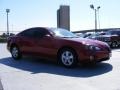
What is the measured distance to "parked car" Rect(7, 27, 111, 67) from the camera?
29.0ft

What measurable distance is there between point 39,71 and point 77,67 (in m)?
1.36

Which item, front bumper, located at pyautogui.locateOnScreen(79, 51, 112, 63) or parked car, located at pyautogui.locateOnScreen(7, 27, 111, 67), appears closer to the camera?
front bumper, located at pyautogui.locateOnScreen(79, 51, 112, 63)

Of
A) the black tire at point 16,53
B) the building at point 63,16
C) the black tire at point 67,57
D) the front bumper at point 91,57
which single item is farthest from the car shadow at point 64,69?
the building at point 63,16

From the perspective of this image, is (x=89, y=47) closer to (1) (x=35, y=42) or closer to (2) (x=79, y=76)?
(2) (x=79, y=76)

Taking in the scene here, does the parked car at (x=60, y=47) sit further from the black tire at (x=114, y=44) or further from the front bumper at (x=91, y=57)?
the black tire at (x=114, y=44)

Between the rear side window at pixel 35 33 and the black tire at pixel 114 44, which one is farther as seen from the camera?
the black tire at pixel 114 44

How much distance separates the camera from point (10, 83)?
6.88 metres

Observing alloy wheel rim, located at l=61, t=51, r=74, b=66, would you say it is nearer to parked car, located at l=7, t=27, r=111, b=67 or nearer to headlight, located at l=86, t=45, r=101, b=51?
parked car, located at l=7, t=27, r=111, b=67

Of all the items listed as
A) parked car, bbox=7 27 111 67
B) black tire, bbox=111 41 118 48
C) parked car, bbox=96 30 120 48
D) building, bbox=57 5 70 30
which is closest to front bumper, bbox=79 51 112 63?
parked car, bbox=7 27 111 67

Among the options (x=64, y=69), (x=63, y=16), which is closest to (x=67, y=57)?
(x=64, y=69)

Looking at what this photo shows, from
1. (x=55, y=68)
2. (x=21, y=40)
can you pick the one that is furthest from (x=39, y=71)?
(x=21, y=40)

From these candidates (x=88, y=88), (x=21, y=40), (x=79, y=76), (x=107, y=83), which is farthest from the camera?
(x=21, y=40)

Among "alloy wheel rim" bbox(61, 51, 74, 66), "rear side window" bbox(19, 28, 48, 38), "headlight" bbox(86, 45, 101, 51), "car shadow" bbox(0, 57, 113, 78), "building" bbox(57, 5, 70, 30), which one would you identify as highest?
"building" bbox(57, 5, 70, 30)

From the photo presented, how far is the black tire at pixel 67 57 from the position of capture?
902 cm
